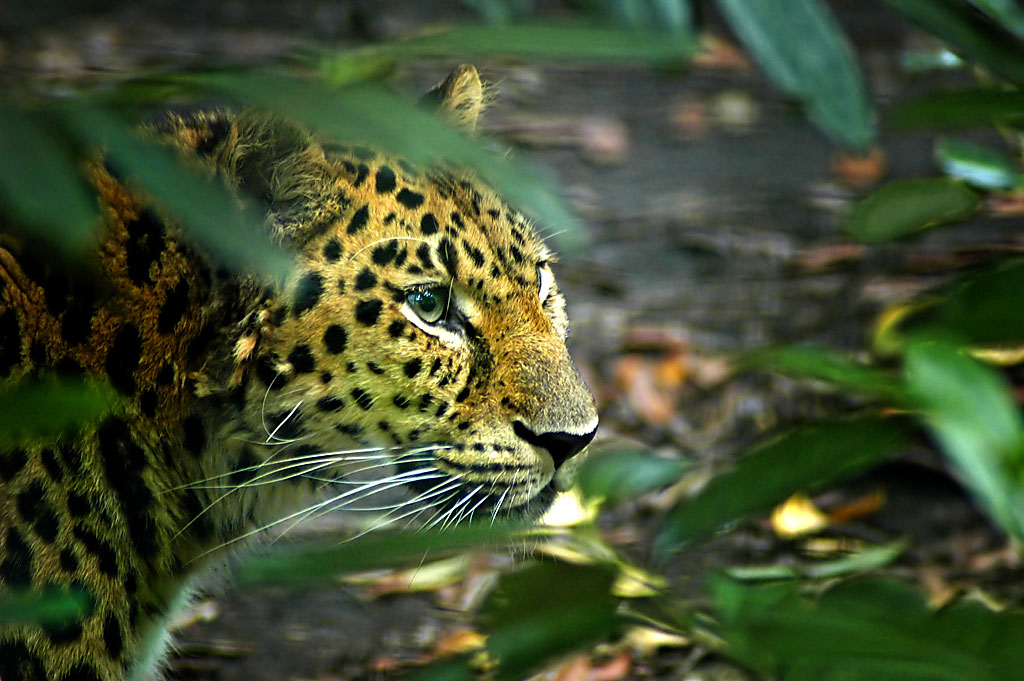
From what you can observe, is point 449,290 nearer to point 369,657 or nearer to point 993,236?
point 369,657

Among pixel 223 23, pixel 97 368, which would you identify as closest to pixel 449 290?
pixel 97 368

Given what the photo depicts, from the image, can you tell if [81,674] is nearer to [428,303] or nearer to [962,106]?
[428,303]

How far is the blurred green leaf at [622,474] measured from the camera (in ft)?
5.05

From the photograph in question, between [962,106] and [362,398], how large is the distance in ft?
6.11

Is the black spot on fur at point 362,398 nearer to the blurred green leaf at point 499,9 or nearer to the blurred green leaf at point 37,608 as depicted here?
the blurred green leaf at point 37,608

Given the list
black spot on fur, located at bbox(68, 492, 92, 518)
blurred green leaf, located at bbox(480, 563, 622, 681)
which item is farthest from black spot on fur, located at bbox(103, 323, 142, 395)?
blurred green leaf, located at bbox(480, 563, 622, 681)

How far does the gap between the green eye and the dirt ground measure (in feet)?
1.27

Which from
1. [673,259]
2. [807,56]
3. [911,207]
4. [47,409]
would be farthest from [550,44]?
[673,259]

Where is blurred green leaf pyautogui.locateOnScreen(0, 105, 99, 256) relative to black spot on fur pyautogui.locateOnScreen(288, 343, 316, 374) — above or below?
above

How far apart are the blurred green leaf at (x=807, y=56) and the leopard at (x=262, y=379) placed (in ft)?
5.39

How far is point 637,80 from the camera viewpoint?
903 cm

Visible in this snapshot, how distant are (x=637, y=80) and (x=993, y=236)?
3.50m

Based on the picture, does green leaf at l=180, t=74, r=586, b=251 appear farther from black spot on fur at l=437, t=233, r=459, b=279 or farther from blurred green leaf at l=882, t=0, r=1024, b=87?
black spot on fur at l=437, t=233, r=459, b=279

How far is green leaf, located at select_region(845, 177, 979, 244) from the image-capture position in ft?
7.64
